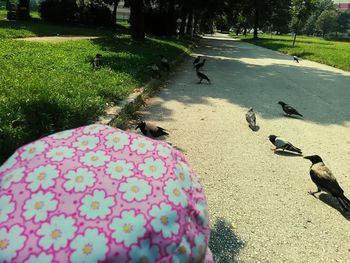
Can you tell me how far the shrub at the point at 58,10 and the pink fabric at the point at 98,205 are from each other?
3815cm

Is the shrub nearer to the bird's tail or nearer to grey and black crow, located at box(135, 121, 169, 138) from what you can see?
grey and black crow, located at box(135, 121, 169, 138)

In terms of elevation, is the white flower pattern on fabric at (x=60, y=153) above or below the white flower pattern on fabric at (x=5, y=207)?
above

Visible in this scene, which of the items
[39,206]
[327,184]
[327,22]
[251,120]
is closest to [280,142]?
[251,120]

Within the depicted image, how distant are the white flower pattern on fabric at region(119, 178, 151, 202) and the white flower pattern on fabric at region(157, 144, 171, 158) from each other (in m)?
0.24

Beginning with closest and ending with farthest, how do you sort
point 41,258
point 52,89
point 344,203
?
point 41,258 → point 344,203 → point 52,89

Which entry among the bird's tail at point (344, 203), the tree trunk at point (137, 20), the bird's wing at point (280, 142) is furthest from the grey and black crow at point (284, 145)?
the tree trunk at point (137, 20)

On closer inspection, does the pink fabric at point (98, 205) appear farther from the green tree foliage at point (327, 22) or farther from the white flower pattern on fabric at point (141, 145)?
the green tree foliage at point (327, 22)

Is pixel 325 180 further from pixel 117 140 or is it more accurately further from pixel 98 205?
pixel 98 205

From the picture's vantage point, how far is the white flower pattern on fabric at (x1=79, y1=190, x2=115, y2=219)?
157cm

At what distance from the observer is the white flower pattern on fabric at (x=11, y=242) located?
4.76ft

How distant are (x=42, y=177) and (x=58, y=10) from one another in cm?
3848

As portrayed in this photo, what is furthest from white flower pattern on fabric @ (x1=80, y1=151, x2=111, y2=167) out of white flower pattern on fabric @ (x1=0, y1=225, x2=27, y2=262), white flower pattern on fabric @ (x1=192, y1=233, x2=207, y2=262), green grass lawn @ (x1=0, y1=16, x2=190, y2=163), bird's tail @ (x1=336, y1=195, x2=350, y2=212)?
bird's tail @ (x1=336, y1=195, x2=350, y2=212)

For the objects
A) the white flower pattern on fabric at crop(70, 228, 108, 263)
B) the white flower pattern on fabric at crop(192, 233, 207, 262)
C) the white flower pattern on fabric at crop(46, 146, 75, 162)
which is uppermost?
the white flower pattern on fabric at crop(46, 146, 75, 162)

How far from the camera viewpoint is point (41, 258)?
1446mm
